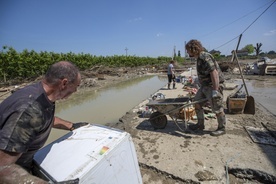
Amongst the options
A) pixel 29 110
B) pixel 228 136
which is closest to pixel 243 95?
pixel 228 136

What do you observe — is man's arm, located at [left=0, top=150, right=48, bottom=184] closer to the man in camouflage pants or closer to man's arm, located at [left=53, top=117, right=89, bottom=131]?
man's arm, located at [left=53, top=117, right=89, bottom=131]

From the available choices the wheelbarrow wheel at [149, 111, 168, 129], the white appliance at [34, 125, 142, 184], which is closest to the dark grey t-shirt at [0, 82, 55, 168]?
the white appliance at [34, 125, 142, 184]

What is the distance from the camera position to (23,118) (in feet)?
3.95

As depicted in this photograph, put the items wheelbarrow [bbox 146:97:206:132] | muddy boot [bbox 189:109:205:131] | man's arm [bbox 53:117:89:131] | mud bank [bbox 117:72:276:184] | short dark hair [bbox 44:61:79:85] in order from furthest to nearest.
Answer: muddy boot [bbox 189:109:205:131] < wheelbarrow [bbox 146:97:206:132] < mud bank [bbox 117:72:276:184] < man's arm [bbox 53:117:89:131] < short dark hair [bbox 44:61:79:85]

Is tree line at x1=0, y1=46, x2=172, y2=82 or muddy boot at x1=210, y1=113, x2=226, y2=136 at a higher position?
tree line at x1=0, y1=46, x2=172, y2=82

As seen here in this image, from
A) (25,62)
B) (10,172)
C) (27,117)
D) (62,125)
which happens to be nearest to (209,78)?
(62,125)

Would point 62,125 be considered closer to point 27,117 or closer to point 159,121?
point 27,117

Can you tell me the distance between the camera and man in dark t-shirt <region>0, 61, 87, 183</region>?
44.7 inches

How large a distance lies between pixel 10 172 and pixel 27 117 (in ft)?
1.20

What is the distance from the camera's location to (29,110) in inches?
49.4

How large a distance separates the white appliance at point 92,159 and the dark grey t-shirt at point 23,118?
245 millimetres

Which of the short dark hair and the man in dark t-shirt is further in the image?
the short dark hair

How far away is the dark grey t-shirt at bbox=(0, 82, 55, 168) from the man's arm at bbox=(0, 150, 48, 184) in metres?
0.05

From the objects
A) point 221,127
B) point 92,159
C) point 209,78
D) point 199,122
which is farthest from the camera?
point 199,122
